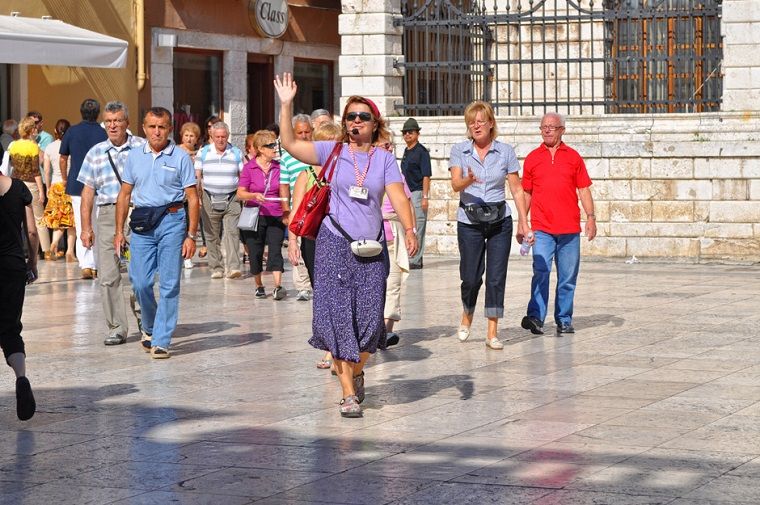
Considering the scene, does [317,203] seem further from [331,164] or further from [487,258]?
[487,258]

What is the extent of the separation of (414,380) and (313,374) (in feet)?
2.18

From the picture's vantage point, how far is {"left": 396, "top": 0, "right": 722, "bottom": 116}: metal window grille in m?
18.6

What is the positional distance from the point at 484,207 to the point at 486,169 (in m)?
0.27

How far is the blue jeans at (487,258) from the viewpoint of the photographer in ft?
36.9

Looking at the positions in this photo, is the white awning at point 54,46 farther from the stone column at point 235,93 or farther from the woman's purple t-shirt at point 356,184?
the woman's purple t-shirt at point 356,184

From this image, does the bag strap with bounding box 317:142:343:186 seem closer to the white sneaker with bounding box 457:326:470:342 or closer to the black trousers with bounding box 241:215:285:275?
the white sneaker with bounding box 457:326:470:342

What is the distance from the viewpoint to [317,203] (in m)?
8.62

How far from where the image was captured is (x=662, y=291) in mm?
15062

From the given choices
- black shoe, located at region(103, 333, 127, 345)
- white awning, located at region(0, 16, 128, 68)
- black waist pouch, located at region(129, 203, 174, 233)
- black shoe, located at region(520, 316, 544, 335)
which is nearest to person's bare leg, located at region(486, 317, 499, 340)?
black shoe, located at region(520, 316, 544, 335)

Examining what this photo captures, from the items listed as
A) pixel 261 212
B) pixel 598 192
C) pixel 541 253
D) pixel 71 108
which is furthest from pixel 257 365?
pixel 71 108

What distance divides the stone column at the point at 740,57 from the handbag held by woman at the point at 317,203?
10.6 metres

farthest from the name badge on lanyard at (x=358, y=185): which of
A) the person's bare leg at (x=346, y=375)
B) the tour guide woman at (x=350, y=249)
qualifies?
the person's bare leg at (x=346, y=375)

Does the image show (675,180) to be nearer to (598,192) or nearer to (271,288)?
(598,192)

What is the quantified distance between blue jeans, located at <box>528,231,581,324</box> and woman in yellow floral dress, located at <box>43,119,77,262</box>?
8299 mm
